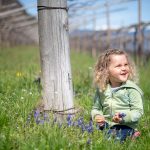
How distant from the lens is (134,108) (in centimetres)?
351

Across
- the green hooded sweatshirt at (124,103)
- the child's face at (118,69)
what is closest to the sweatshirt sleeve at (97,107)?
the green hooded sweatshirt at (124,103)

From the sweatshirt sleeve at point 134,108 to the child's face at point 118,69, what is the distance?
0.57ft

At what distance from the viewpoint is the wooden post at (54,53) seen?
3541 mm

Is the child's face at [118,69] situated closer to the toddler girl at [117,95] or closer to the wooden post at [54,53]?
the toddler girl at [117,95]

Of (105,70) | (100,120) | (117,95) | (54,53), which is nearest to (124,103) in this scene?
(117,95)

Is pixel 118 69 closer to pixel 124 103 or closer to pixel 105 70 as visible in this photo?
pixel 105 70

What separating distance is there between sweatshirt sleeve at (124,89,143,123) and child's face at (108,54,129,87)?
0.18 metres

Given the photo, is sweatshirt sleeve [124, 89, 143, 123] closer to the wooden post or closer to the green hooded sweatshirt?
the green hooded sweatshirt

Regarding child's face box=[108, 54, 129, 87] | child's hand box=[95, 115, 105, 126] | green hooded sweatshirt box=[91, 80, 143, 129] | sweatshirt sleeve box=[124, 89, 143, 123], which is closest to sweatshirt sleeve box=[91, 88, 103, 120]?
green hooded sweatshirt box=[91, 80, 143, 129]

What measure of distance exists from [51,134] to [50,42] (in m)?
1.07

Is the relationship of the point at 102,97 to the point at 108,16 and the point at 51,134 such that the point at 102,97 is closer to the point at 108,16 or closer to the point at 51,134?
the point at 51,134

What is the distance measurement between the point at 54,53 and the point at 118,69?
2.12 feet

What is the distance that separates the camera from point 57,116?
11.7 feet

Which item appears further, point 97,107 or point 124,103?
point 97,107
